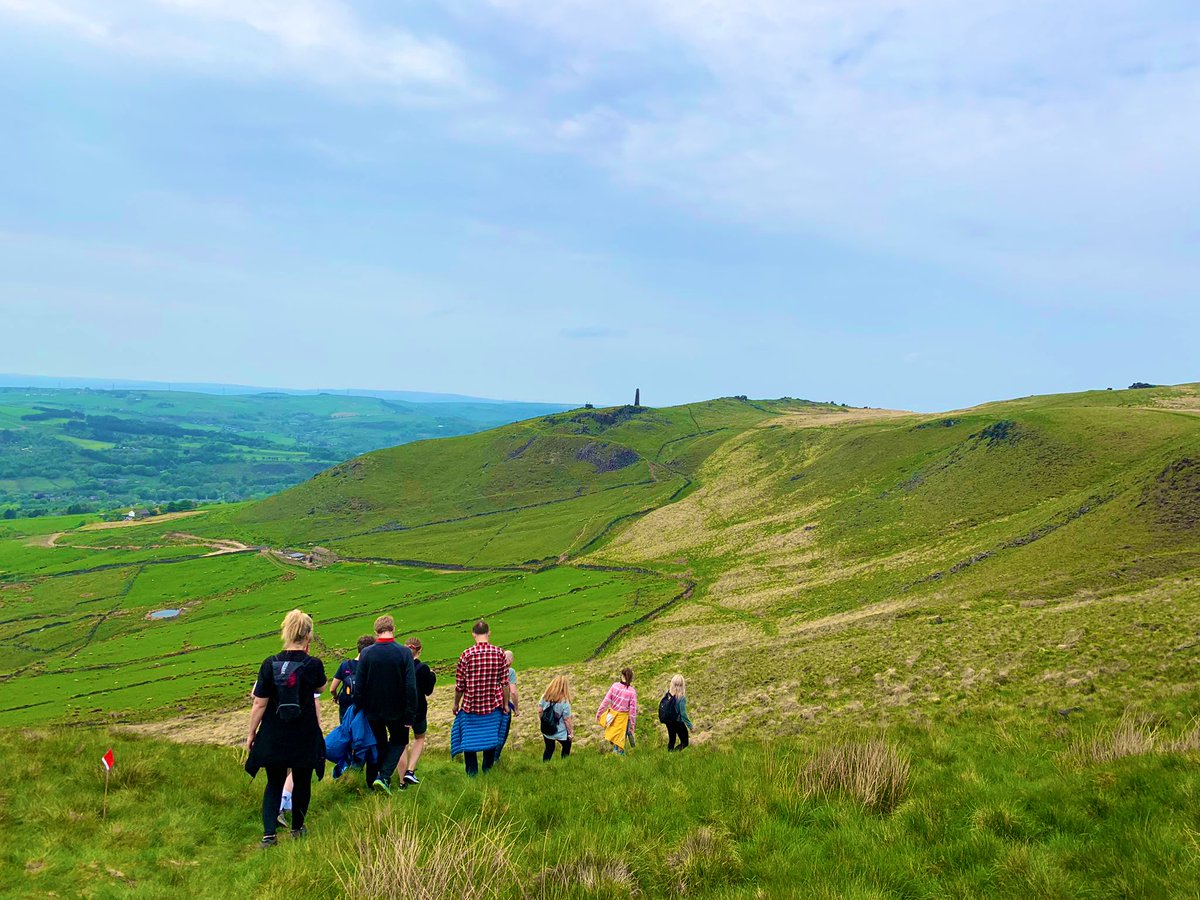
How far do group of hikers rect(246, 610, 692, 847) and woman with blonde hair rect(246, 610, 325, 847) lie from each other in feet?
0.05

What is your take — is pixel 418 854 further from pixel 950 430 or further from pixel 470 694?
pixel 950 430

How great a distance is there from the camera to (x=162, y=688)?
7238cm

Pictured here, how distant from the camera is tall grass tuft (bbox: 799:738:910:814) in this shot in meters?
8.41

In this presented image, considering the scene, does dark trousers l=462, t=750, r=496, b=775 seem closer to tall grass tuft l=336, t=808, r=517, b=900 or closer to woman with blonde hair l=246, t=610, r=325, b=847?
woman with blonde hair l=246, t=610, r=325, b=847

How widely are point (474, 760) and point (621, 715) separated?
18.7 ft

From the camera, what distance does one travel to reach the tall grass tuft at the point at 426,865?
5.75m

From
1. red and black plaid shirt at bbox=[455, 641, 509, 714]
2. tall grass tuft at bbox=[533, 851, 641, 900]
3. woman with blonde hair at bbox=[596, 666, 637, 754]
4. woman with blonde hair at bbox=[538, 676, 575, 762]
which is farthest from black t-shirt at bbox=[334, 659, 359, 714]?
woman with blonde hair at bbox=[596, 666, 637, 754]

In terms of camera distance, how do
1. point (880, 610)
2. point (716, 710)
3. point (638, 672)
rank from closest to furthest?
point (716, 710) → point (638, 672) → point (880, 610)

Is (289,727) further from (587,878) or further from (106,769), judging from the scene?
(106,769)

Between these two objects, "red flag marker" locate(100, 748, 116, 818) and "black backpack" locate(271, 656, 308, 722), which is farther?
"red flag marker" locate(100, 748, 116, 818)

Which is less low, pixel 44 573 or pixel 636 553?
pixel 636 553

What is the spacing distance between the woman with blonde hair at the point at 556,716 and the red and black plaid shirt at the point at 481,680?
247 centimetres

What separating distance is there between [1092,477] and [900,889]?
→ 285 feet

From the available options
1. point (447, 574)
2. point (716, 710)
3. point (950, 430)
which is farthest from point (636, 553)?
point (716, 710)
